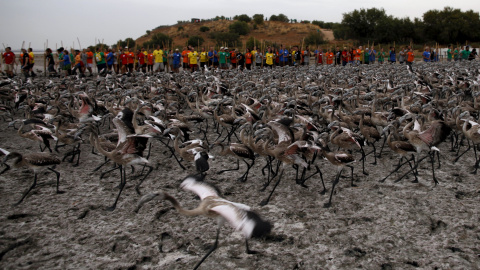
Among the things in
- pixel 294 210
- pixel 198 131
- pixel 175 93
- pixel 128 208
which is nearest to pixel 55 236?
pixel 128 208

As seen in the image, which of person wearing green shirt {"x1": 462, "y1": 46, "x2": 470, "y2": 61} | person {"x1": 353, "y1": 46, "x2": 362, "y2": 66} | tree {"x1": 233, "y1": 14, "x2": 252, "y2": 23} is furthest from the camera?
tree {"x1": 233, "y1": 14, "x2": 252, "y2": 23}

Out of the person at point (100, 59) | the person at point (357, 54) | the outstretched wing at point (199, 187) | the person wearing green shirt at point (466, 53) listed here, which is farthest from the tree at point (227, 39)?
the outstretched wing at point (199, 187)

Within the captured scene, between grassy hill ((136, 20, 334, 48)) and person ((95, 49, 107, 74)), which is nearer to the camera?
person ((95, 49, 107, 74))

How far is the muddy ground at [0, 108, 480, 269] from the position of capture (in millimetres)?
5109

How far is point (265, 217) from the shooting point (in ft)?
21.0

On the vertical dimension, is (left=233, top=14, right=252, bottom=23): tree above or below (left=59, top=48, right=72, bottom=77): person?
above

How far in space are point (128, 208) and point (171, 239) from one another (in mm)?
1471

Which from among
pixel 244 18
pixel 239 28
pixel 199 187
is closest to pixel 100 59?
pixel 199 187

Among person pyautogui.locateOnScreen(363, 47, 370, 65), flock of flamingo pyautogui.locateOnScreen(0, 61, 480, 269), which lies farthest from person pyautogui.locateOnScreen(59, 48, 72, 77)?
person pyautogui.locateOnScreen(363, 47, 370, 65)

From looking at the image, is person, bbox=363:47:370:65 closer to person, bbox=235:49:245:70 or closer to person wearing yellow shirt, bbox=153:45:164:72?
person, bbox=235:49:245:70

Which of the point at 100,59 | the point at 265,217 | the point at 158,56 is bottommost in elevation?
the point at 265,217

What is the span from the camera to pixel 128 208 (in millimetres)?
6711

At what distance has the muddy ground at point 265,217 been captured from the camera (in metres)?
5.11

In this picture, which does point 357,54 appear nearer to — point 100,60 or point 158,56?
point 158,56
